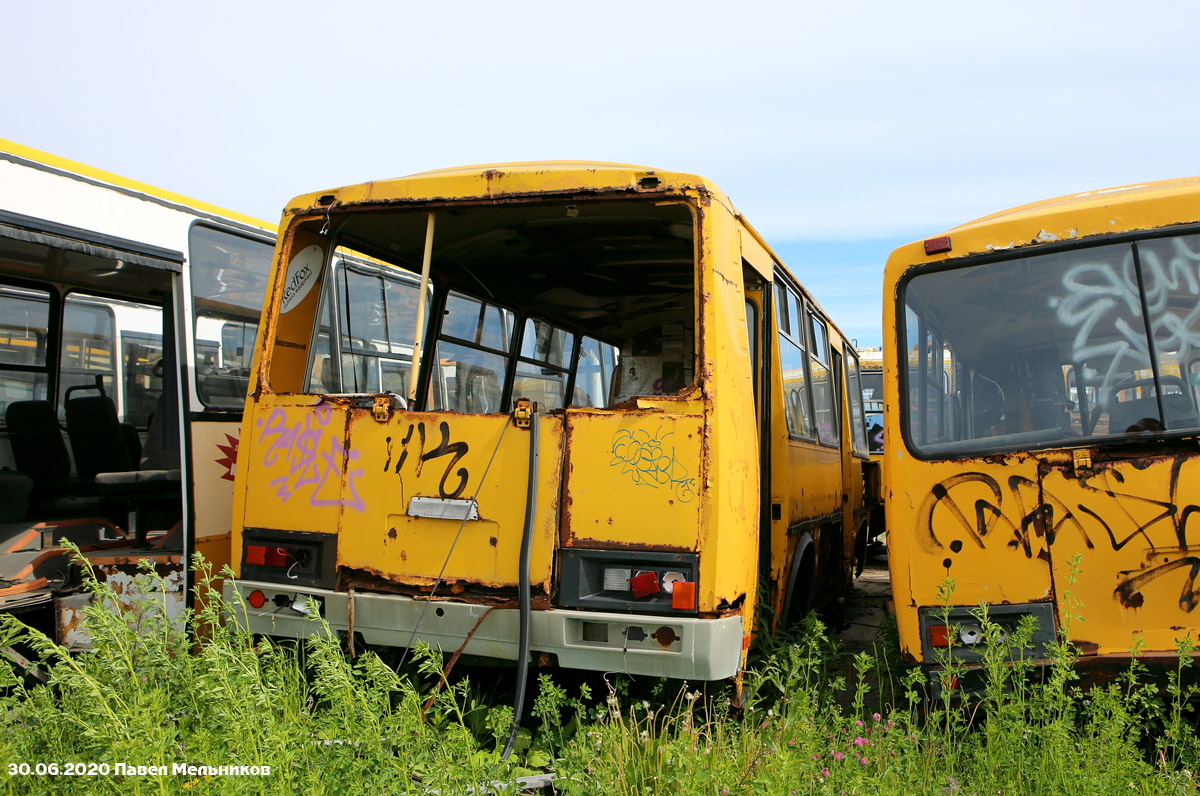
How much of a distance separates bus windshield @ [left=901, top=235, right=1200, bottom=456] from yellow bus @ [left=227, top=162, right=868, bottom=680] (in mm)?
926

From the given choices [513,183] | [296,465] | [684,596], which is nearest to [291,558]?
[296,465]

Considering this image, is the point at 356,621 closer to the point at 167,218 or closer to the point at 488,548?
the point at 488,548

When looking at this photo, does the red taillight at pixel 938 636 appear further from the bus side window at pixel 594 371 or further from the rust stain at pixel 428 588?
the bus side window at pixel 594 371

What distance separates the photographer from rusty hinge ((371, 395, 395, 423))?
13.8ft

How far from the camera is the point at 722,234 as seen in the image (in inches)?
163

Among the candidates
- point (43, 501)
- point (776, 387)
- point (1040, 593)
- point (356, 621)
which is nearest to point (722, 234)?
point (776, 387)

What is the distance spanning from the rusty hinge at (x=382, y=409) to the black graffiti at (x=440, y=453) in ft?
0.36

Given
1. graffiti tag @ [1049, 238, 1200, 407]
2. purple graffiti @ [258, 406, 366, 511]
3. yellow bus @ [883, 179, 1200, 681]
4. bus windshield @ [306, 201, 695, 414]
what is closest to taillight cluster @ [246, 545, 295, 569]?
purple graffiti @ [258, 406, 366, 511]

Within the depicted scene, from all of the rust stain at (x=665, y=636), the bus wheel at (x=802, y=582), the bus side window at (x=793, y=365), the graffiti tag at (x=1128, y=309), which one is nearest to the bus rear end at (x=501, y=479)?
the rust stain at (x=665, y=636)

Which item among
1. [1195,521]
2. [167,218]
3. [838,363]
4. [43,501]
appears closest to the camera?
[1195,521]

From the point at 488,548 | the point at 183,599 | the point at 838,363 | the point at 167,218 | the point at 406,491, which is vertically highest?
the point at 167,218

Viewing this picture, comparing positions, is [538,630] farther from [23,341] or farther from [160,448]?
[23,341]

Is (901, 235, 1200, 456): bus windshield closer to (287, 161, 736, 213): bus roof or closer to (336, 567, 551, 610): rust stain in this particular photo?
(287, 161, 736, 213): bus roof

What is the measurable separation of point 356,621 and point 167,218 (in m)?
3.33
